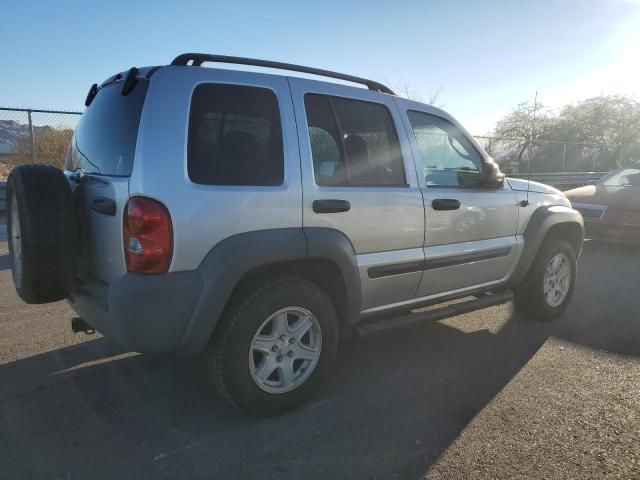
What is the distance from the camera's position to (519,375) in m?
3.50

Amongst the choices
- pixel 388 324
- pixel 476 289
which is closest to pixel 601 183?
pixel 476 289

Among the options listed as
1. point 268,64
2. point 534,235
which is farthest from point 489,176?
point 268,64

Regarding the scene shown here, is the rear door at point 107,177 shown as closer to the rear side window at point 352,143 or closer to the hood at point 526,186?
the rear side window at point 352,143

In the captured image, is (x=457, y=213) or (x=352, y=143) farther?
(x=457, y=213)

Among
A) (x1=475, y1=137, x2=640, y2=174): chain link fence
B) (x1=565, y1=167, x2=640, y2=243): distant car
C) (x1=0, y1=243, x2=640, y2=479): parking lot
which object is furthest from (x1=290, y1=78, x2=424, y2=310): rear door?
(x1=475, y1=137, x2=640, y2=174): chain link fence

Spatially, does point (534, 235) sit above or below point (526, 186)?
below

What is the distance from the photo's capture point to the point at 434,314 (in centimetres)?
373

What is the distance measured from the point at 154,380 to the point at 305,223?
1.56 metres

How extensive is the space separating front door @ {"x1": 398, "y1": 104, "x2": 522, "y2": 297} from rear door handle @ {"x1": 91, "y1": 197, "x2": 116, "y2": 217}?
6.66ft

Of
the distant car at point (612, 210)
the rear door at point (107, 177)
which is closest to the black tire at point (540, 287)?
the distant car at point (612, 210)

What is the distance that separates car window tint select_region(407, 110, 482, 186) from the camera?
12.0 feet

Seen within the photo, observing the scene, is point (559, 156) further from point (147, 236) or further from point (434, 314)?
point (147, 236)

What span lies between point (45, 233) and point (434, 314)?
2623mm

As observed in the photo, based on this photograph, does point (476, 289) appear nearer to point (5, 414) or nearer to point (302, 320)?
point (302, 320)
